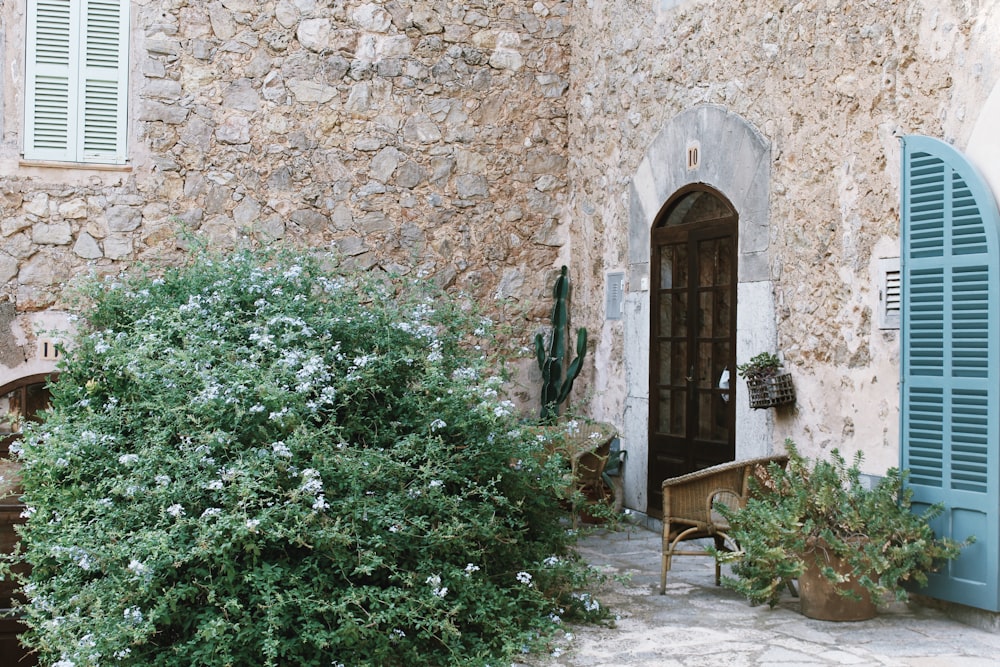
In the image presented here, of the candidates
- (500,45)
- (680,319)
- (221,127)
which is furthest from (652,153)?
(221,127)

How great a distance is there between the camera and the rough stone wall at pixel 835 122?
4.75 m

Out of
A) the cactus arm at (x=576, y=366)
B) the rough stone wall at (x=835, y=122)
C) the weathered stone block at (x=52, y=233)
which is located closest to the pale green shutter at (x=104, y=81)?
the weathered stone block at (x=52, y=233)

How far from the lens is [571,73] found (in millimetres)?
8352

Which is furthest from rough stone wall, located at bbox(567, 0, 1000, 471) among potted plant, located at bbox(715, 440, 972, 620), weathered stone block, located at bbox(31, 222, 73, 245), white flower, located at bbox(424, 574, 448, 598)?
weathered stone block, located at bbox(31, 222, 73, 245)

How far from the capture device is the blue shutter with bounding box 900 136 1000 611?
436 cm

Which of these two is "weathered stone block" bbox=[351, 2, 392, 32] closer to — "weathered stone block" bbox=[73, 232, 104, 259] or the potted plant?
"weathered stone block" bbox=[73, 232, 104, 259]

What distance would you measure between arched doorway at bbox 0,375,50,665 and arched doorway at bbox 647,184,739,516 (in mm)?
3822

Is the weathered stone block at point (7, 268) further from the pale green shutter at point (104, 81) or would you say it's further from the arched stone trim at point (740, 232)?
the arched stone trim at point (740, 232)

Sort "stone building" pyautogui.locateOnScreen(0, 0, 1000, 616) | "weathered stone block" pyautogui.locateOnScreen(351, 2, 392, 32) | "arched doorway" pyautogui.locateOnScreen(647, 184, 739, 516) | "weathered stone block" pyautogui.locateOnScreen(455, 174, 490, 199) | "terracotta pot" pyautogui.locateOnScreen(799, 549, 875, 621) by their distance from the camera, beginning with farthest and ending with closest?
"weathered stone block" pyautogui.locateOnScreen(455, 174, 490, 199) → "weathered stone block" pyautogui.locateOnScreen(351, 2, 392, 32) → "arched doorway" pyautogui.locateOnScreen(647, 184, 739, 516) → "stone building" pyautogui.locateOnScreen(0, 0, 1000, 616) → "terracotta pot" pyautogui.locateOnScreen(799, 549, 875, 621)

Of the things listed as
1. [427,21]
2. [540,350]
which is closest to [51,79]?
[427,21]

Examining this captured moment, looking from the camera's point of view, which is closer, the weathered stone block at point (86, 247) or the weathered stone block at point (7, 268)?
the weathered stone block at point (7, 268)

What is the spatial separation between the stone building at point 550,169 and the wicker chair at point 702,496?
60cm

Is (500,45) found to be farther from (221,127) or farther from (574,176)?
(221,127)

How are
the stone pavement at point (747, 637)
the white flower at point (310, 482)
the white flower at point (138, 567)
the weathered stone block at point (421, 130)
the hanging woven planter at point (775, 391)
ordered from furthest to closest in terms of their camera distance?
the weathered stone block at point (421, 130)
the hanging woven planter at point (775, 391)
the stone pavement at point (747, 637)
the white flower at point (310, 482)
the white flower at point (138, 567)
